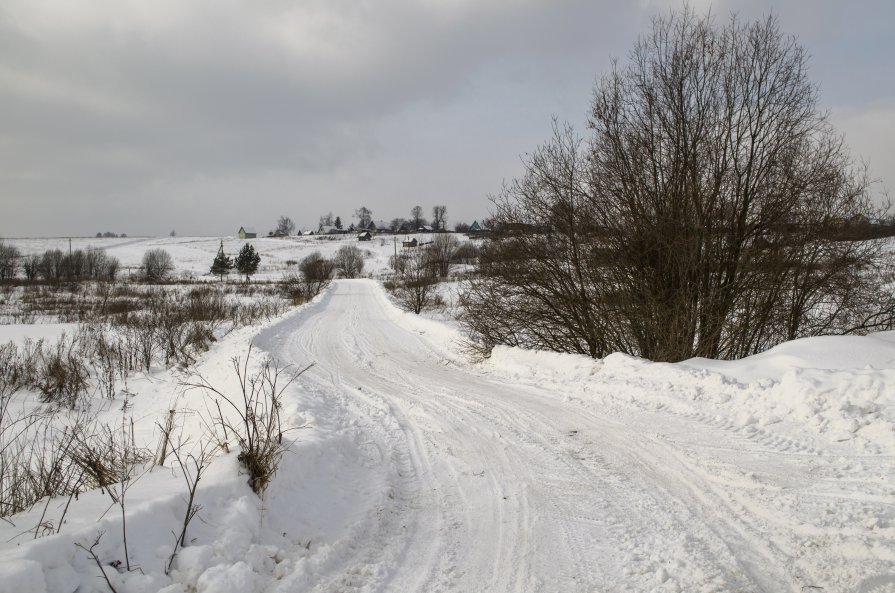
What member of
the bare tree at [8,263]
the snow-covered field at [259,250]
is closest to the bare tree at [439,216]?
the snow-covered field at [259,250]

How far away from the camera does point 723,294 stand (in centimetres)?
987

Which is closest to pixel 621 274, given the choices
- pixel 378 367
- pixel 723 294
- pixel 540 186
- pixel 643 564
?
pixel 723 294

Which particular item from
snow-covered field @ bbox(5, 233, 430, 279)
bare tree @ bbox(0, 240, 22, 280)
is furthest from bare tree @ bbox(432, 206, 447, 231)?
bare tree @ bbox(0, 240, 22, 280)

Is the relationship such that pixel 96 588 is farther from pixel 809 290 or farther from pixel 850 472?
pixel 809 290

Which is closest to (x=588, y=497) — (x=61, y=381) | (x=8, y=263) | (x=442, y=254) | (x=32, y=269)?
(x=61, y=381)

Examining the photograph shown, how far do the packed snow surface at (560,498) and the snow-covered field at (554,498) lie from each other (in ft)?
0.06

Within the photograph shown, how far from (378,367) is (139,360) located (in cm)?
925

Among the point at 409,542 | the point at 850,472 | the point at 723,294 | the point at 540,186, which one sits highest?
the point at 540,186

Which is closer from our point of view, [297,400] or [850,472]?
[850,472]

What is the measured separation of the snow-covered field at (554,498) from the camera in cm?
292

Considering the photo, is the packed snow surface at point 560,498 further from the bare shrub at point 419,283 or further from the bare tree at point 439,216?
the bare tree at point 439,216

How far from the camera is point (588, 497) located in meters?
4.22

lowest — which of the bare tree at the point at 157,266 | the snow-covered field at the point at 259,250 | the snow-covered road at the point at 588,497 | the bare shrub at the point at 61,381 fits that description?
the bare shrub at the point at 61,381

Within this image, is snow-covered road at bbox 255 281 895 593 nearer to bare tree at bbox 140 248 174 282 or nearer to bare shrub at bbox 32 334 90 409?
bare shrub at bbox 32 334 90 409
